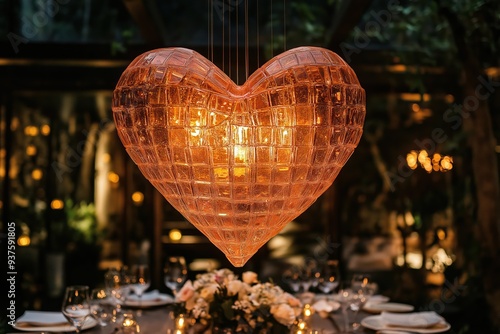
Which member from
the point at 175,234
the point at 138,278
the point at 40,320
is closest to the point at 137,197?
the point at 175,234

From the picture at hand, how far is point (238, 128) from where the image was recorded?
1.65 m

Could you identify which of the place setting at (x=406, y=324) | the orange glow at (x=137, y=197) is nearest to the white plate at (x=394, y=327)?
the place setting at (x=406, y=324)

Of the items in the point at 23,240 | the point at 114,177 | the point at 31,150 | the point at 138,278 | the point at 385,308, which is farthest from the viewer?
the point at 114,177

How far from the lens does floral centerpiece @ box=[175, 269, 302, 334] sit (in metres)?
2.21

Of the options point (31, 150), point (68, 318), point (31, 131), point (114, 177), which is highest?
point (31, 131)

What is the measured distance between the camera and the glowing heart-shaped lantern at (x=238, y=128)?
1.64 metres

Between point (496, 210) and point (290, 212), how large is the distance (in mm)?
2201

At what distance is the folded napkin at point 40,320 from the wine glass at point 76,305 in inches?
11.9

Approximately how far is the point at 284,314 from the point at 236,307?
0.19 metres

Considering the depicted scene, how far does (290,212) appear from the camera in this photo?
1.75 m

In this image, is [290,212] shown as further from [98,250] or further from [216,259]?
[98,250]

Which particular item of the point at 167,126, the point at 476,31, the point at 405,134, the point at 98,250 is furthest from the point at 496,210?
the point at 98,250

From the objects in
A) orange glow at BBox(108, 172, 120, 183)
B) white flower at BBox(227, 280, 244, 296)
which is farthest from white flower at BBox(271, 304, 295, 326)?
orange glow at BBox(108, 172, 120, 183)

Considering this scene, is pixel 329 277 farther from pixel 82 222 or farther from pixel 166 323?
pixel 82 222
